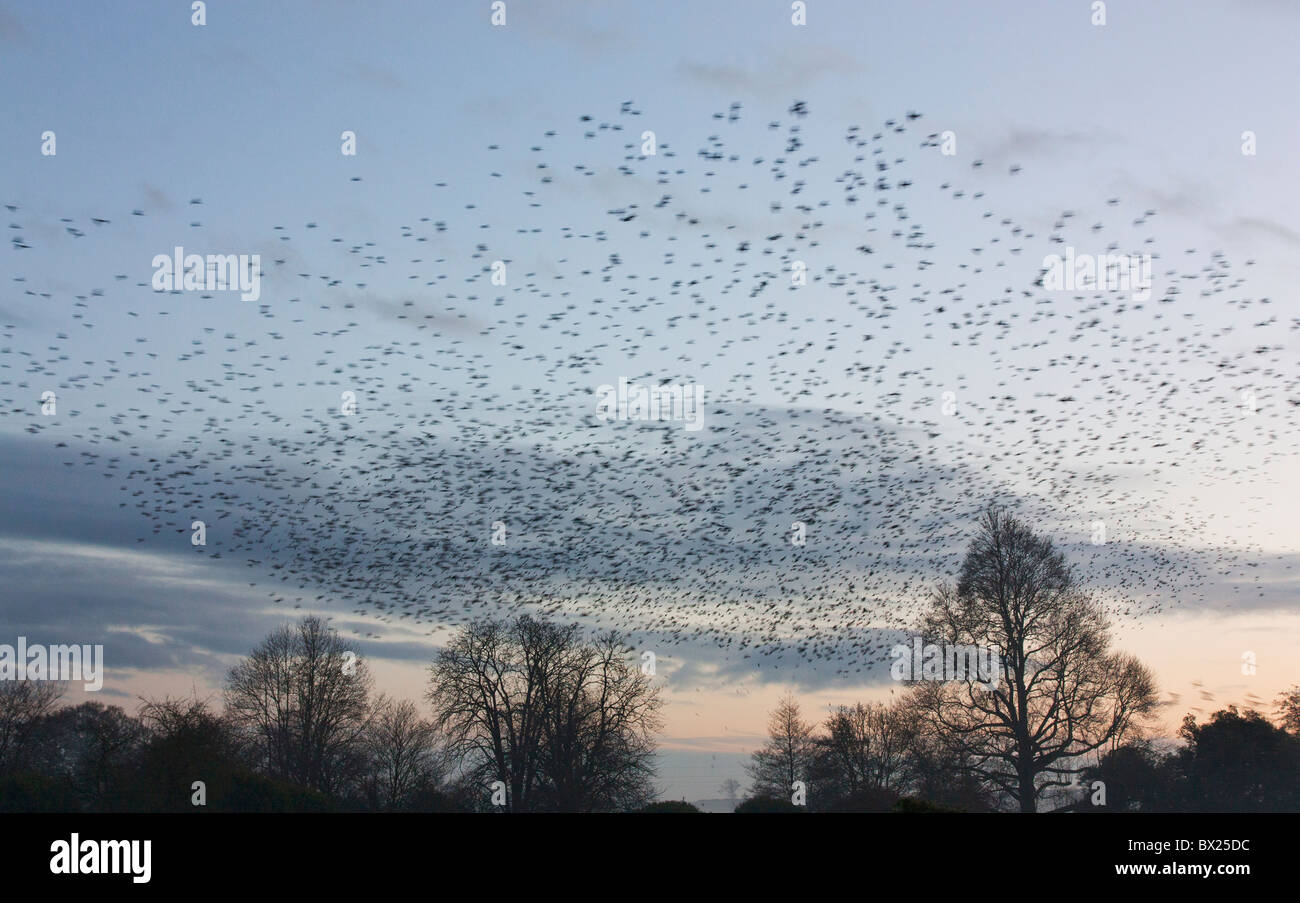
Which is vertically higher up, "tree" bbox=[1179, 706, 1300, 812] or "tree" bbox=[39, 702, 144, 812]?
"tree" bbox=[39, 702, 144, 812]

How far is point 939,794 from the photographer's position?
52875mm

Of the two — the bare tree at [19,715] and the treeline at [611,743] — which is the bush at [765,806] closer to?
the treeline at [611,743]

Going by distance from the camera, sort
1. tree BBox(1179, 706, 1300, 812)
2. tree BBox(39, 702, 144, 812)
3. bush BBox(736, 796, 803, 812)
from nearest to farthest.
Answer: tree BBox(39, 702, 144, 812), bush BBox(736, 796, 803, 812), tree BBox(1179, 706, 1300, 812)

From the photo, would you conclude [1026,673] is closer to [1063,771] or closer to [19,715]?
[1063,771]

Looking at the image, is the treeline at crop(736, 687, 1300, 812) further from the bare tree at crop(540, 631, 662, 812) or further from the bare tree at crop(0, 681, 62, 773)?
the bare tree at crop(0, 681, 62, 773)

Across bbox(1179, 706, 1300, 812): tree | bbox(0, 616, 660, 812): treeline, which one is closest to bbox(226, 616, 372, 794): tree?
bbox(0, 616, 660, 812): treeline

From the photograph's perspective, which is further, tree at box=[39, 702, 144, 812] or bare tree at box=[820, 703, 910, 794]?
bare tree at box=[820, 703, 910, 794]

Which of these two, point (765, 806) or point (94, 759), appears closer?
point (94, 759)

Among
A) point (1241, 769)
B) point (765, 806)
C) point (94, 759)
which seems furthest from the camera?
point (1241, 769)

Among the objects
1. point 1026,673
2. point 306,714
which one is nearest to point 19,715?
point 306,714

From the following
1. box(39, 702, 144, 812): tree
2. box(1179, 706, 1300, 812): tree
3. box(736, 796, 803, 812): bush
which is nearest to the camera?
box(39, 702, 144, 812): tree

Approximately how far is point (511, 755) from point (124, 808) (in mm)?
21415
